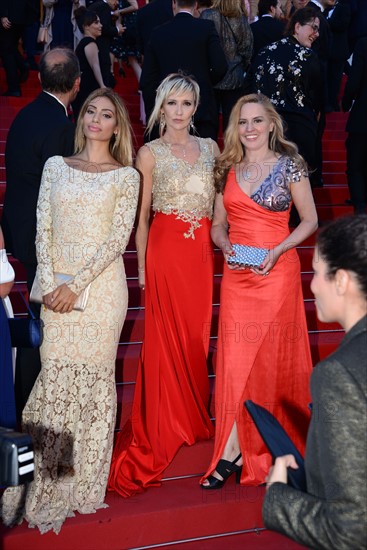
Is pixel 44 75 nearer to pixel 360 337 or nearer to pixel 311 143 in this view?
pixel 311 143

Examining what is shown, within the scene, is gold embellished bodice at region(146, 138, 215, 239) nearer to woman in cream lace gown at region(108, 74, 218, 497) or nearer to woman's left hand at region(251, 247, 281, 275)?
woman in cream lace gown at region(108, 74, 218, 497)

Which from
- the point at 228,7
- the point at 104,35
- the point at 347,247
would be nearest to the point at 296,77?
the point at 228,7

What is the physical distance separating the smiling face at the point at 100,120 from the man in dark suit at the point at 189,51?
190 cm

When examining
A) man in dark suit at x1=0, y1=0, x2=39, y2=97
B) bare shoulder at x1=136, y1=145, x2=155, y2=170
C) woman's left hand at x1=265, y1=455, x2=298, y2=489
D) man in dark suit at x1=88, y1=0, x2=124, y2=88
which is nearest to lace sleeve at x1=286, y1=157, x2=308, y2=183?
bare shoulder at x1=136, y1=145, x2=155, y2=170

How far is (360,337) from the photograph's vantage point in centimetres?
204

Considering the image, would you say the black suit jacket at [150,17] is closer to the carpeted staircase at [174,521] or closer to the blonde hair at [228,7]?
the blonde hair at [228,7]

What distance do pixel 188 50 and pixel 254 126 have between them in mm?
1824

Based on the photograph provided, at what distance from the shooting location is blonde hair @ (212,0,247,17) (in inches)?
261

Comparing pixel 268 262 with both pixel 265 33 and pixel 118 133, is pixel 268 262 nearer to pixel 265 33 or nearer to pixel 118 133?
pixel 118 133

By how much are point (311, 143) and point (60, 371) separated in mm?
3056

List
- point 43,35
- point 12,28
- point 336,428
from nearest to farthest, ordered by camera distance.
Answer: point 336,428
point 12,28
point 43,35

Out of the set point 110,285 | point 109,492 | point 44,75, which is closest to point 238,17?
point 44,75

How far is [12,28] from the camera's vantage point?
959 cm

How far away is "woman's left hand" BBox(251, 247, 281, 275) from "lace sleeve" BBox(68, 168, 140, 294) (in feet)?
2.35
